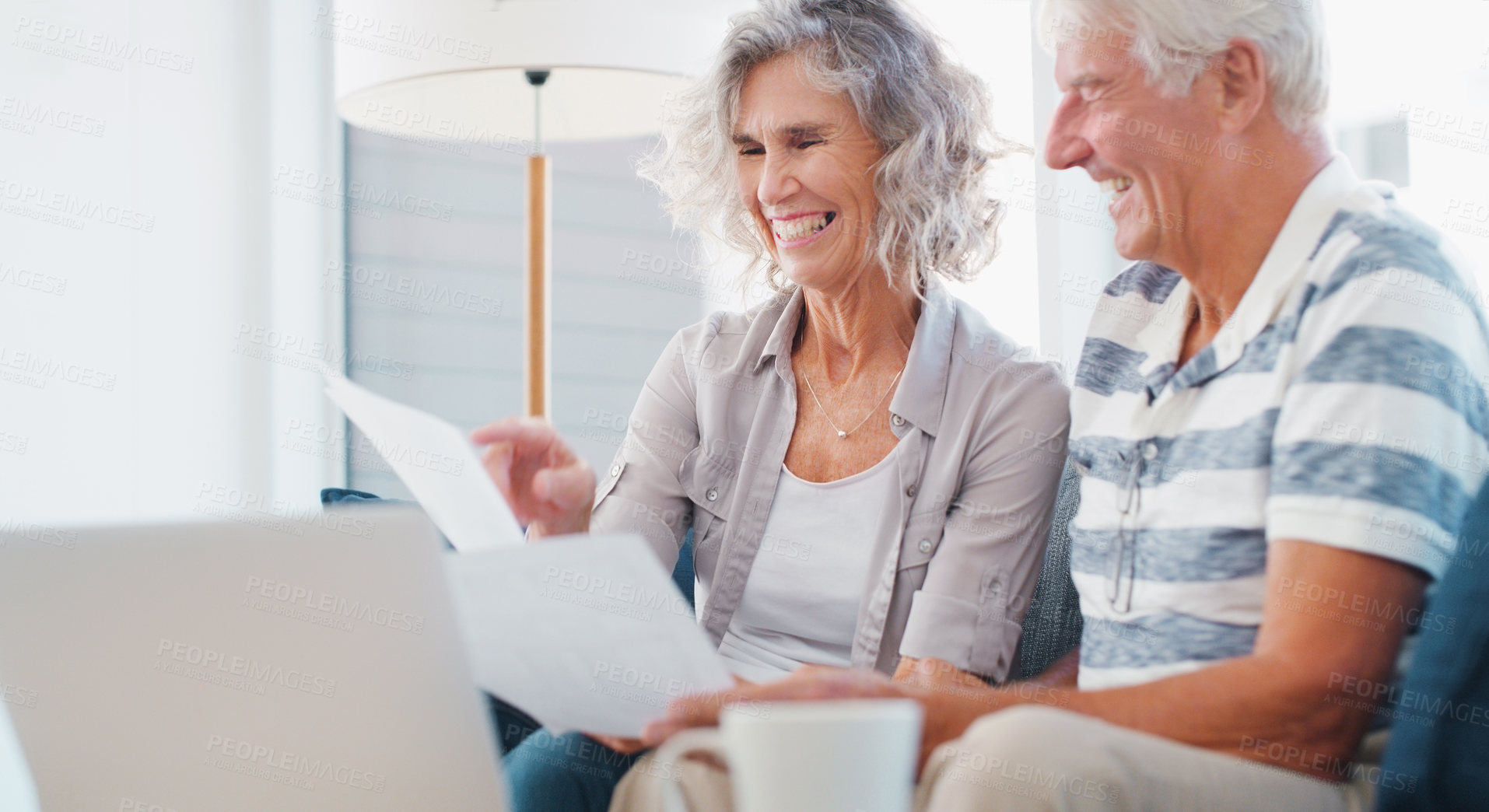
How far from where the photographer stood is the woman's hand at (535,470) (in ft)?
4.53

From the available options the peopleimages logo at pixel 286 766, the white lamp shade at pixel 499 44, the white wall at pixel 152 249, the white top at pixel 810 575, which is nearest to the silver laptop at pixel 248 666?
the peopleimages logo at pixel 286 766

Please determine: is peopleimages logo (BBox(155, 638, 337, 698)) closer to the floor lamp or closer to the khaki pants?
the khaki pants

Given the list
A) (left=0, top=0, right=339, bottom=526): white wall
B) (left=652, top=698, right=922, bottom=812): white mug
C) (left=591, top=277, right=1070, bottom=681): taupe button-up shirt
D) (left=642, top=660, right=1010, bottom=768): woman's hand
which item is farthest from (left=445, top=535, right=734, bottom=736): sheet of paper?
(left=0, top=0, right=339, bottom=526): white wall

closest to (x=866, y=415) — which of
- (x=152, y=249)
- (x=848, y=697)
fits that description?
(x=848, y=697)

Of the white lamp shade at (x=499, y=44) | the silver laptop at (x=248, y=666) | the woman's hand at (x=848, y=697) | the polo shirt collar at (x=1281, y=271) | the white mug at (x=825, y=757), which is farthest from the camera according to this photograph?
the white lamp shade at (x=499, y=44)

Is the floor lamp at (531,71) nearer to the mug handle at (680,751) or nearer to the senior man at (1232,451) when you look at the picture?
the senior man at (1232,451)

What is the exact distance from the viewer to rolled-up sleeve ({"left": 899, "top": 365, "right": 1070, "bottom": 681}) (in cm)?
133

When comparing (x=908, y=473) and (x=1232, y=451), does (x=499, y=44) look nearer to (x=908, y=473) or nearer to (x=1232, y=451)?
(x=908, y=473)

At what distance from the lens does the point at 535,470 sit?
4.70 ft

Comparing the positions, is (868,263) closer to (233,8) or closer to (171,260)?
(171,260)

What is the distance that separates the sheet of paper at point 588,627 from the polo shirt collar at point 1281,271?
53 cm

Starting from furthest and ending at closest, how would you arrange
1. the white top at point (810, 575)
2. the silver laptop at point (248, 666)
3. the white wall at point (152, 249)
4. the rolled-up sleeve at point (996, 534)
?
the white wall at point (152, 249)
the white top at point (810, 575)
the rolled-up sleeve at point (996, 534)
the silver laptop at point (248, 666)

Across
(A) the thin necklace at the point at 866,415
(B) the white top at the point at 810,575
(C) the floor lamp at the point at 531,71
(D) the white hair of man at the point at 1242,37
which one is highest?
(C) the floor lamp at the point at 531,71

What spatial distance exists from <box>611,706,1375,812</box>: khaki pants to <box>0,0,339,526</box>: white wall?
197cm
